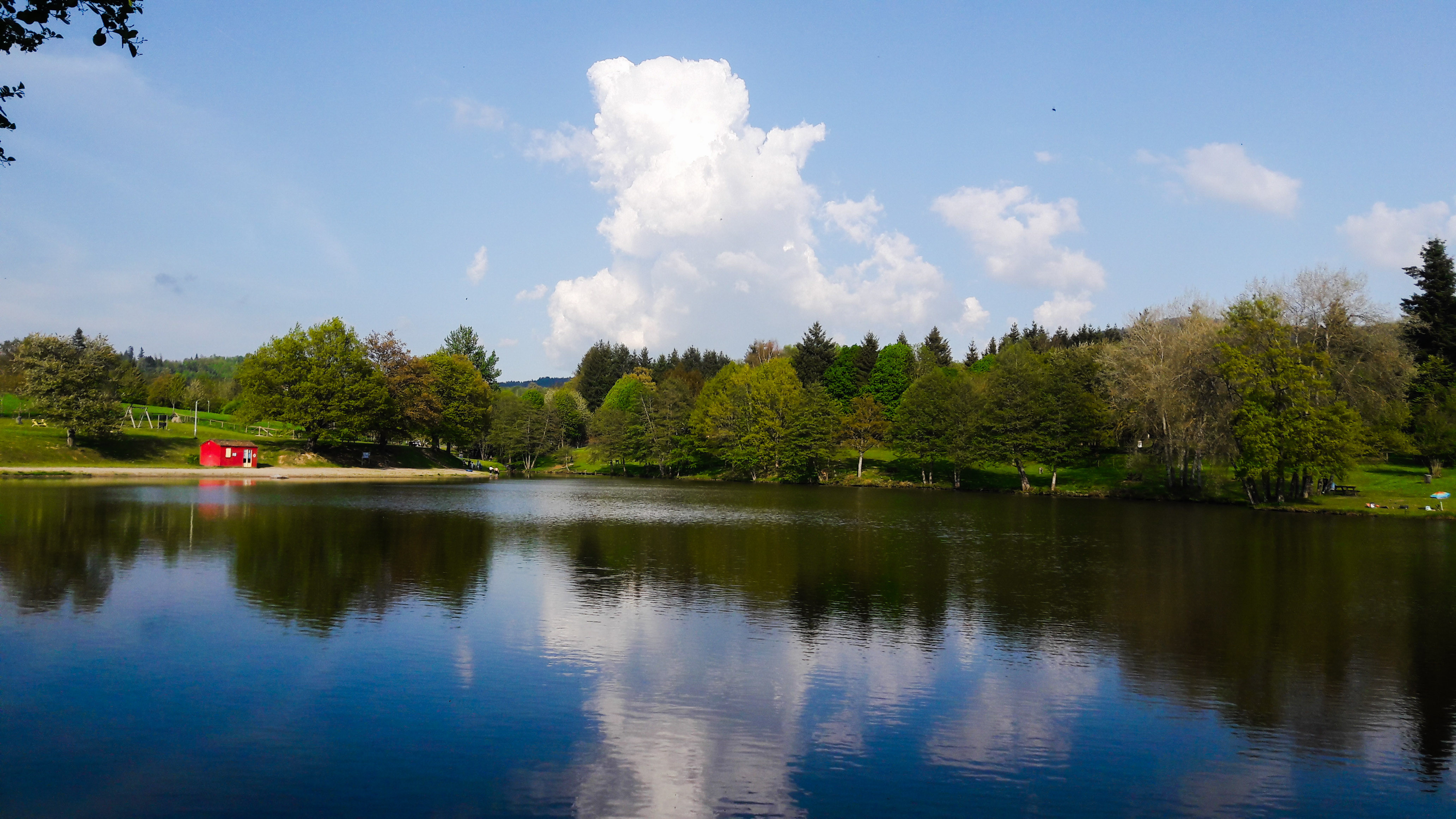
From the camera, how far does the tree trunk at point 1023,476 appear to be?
67812 mm

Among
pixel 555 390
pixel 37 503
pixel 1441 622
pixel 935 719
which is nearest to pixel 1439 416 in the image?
pixel 1441 622

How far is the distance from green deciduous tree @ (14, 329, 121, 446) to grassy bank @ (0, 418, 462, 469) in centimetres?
154

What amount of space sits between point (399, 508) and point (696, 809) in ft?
114

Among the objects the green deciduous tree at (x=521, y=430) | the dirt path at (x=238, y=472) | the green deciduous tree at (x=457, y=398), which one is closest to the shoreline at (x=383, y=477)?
Result: the dirt path at (x=238, y=472)

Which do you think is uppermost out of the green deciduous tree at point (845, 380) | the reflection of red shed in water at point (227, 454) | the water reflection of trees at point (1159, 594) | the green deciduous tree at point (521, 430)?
the green deciduous tree at point (845, 380)

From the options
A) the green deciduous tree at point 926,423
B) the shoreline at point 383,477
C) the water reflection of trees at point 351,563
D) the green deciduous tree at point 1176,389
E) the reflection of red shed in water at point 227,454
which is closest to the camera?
the water reflection of trees at point 351,563

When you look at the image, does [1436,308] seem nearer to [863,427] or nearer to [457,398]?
[863,427]

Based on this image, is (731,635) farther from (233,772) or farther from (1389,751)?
(1389,751)

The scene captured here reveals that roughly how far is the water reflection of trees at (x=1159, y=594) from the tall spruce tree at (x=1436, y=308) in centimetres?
3197

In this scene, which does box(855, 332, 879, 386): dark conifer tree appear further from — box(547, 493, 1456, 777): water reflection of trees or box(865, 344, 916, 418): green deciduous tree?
box(547, 493, 1456, 777): water reflection of trees

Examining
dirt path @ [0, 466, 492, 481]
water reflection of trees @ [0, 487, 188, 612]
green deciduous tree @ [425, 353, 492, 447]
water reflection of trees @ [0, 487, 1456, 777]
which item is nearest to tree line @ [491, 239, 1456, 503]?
green deciduous tree @ [425, 353, 492, 447]

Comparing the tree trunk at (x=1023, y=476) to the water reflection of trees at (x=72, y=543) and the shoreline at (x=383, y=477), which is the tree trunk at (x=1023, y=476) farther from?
Answer: the water reflection of trees at (x=72, y=543)

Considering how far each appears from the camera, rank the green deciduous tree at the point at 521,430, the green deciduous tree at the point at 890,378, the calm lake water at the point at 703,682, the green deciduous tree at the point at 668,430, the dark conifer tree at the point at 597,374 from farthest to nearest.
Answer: the dark conifer tree at the point at 597,374 < the green deciduous tree at the point at 890,378 < the green deciduous tree at the point at 521,430 < the green deciduous tree at the point at 668,430 < the calm lake water at the point at 703,682

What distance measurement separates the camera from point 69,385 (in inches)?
2371
